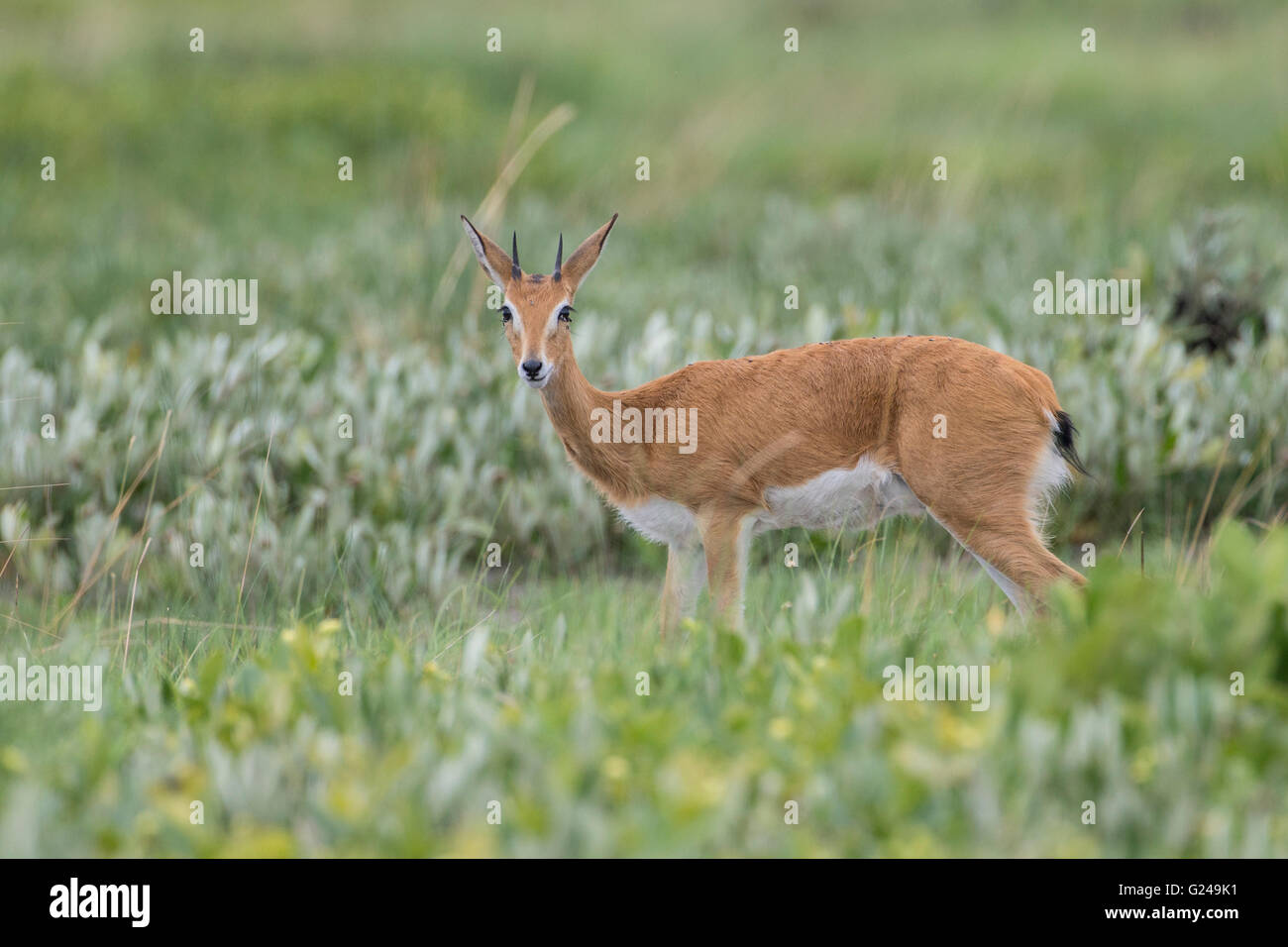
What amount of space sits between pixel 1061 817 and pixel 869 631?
1817 mm

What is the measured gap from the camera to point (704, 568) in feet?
20.0

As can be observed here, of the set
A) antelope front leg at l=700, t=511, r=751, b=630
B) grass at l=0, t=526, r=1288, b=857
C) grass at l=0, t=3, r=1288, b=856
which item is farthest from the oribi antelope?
grass at l=0, t=526, r=1288, b=857

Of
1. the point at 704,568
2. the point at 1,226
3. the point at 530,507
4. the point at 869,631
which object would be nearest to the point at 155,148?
the point at 1,226

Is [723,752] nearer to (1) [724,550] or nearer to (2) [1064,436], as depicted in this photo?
(1) [724,550]

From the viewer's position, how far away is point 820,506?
19.1 feet

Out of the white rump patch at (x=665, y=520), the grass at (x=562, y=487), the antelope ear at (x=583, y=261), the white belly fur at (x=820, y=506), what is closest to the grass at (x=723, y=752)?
the grass at (x=562, y=487)

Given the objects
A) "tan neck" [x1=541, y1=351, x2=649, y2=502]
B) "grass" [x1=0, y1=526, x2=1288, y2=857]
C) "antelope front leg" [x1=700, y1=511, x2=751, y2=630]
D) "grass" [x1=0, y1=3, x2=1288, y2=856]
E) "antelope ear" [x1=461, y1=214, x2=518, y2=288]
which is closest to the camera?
"grass" [x1=0, y1=526, x2=1288, y2=857]

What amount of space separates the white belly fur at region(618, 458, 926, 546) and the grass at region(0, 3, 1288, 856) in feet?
1.22

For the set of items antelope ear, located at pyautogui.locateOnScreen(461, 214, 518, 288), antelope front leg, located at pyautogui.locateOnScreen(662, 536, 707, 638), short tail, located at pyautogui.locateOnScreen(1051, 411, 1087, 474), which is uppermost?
antelope ear, located at pyautogui.locateOnScreen(461, 214, 518, 288)

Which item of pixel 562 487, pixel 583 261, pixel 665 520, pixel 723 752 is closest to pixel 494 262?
pixel 583 261

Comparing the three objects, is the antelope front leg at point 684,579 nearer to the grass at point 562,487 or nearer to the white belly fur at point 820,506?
the white belly fur at point 820,506

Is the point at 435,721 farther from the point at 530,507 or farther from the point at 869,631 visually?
the point at 530,507

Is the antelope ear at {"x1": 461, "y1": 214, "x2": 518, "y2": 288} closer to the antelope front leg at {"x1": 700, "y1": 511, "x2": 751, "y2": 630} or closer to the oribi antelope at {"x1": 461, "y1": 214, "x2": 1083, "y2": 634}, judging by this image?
the oribi antelope at {"x1": 461, "y1": 214, "x2": 1083, "y2": 634}

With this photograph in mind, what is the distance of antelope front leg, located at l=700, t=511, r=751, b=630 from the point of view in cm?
573
